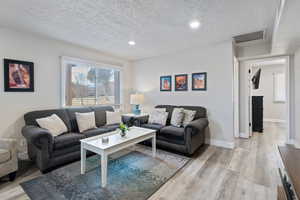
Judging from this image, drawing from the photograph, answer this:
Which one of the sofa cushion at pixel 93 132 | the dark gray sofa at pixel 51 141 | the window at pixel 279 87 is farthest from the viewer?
the window at pixel 279 87

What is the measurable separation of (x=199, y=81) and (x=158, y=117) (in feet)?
4.60

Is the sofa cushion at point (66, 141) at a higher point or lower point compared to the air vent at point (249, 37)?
lower

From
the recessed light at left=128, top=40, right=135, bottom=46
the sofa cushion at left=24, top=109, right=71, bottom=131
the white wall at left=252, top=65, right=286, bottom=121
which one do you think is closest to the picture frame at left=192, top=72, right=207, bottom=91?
the recessed light at left=128, top=40, right=135, bottom=46

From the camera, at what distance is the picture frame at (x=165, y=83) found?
4.40 m

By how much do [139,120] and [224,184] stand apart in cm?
222

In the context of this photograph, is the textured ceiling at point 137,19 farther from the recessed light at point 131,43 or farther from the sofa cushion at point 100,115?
the sofa cushion at point 100,115

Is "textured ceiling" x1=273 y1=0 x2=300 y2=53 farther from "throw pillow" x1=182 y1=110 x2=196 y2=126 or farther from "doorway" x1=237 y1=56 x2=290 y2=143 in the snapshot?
"throw pillow" x1=182 y1=110 x2=196 y2=126

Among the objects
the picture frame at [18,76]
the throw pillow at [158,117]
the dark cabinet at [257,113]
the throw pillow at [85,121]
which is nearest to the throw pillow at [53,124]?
the throw pillow at [85,121]

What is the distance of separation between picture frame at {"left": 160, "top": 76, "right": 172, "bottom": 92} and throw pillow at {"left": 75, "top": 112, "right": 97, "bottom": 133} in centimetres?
214

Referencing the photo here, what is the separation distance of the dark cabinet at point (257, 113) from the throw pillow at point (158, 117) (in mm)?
3277

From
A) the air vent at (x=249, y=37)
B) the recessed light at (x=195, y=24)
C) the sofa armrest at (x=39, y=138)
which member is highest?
the air vent at (x=249, y=37)

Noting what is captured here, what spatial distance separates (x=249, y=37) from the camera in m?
3.14

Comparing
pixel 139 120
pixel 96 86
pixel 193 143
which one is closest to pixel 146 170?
pixel 193 143

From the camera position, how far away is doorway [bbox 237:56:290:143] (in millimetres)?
3869
